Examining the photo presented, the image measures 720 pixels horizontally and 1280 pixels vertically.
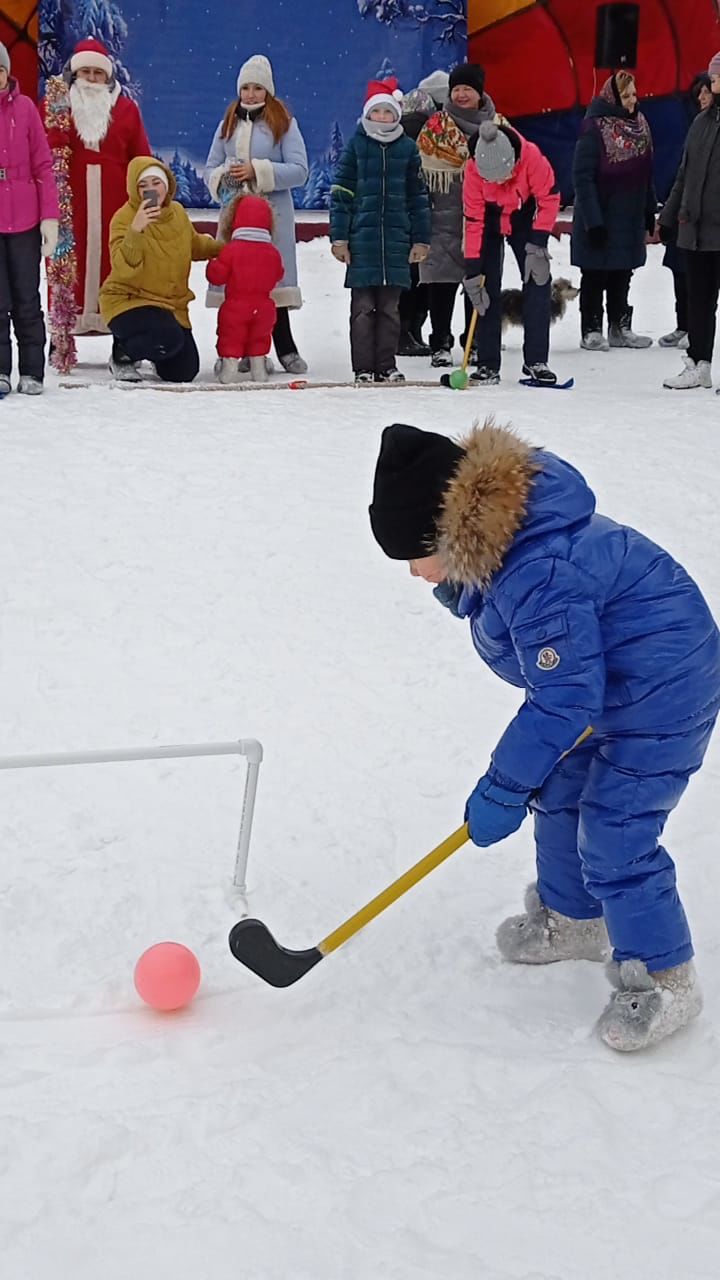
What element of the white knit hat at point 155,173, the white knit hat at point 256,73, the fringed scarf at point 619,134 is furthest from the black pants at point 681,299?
the white knit hat at point 155,173

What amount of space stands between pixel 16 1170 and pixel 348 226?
16.8 ft

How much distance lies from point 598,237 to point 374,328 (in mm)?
1790

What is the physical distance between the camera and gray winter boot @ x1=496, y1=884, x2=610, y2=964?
2516 mm

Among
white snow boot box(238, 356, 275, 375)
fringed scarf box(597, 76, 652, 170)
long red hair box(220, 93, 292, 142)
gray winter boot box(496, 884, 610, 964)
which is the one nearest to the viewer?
gray winter boot box(496, 884, 610, 964)

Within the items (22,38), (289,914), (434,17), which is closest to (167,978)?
(289,914)

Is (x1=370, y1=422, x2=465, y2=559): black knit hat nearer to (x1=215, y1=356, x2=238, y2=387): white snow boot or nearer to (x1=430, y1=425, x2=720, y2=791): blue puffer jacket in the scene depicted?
(x1=430, y1=425, x2=720, y2=791): blue puffer jacket

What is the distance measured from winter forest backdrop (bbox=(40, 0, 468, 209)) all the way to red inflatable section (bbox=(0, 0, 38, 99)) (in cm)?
7

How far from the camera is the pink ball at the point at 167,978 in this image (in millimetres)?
2350

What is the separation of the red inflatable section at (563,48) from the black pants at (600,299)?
3.29 metres

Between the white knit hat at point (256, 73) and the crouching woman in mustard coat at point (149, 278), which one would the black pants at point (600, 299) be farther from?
the crouching woman in mustard coat at point (149, 278)

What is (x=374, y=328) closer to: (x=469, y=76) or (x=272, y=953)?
(x=469, y=76)

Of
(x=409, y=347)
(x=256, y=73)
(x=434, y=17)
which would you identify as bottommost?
(x=409, y=347)

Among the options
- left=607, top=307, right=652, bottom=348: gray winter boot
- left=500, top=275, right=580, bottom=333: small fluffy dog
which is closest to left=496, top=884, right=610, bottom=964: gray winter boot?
left=500, top=275, right=580, bottom=333: small fluffy dog

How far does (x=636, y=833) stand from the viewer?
7.16ft
